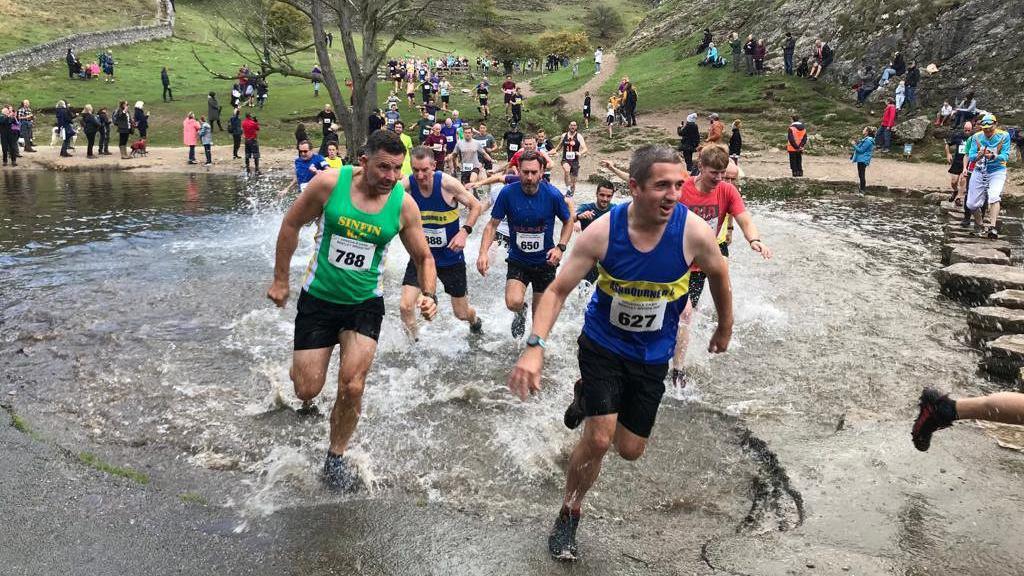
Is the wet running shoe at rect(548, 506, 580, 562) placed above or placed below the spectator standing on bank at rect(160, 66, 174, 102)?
below

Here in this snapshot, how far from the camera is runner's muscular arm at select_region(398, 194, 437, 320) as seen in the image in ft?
16.1

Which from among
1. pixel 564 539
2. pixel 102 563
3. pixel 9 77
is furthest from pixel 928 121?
pixel 9 77

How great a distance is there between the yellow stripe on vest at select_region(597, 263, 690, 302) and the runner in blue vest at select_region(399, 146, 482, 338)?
3.34 m

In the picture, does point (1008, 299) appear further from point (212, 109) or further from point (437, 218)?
point (212, 109)

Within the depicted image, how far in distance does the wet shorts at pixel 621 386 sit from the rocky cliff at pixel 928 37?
78.6 feet

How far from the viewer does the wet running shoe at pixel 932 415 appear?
13.0 ft

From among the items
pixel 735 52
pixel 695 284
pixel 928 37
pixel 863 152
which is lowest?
pixel 695 284

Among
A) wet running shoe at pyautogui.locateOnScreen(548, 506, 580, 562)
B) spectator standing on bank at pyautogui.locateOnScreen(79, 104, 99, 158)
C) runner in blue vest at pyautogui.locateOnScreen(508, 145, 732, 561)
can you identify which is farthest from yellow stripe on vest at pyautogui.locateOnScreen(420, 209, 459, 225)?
spectator standing on bank at pyautogui.locateOnScreen(79, 104, 99, 158)

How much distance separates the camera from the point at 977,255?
10.1m

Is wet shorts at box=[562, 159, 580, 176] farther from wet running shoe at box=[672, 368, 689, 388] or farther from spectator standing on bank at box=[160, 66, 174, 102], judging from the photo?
spectator standing on bank at box=[160, 66, 174, 102]

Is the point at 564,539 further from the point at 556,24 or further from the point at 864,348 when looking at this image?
the point at 556,24

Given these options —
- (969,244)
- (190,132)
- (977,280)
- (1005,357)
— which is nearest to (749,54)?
(190,132)

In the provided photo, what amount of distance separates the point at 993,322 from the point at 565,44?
186 feet

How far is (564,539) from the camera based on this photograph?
4.00m
